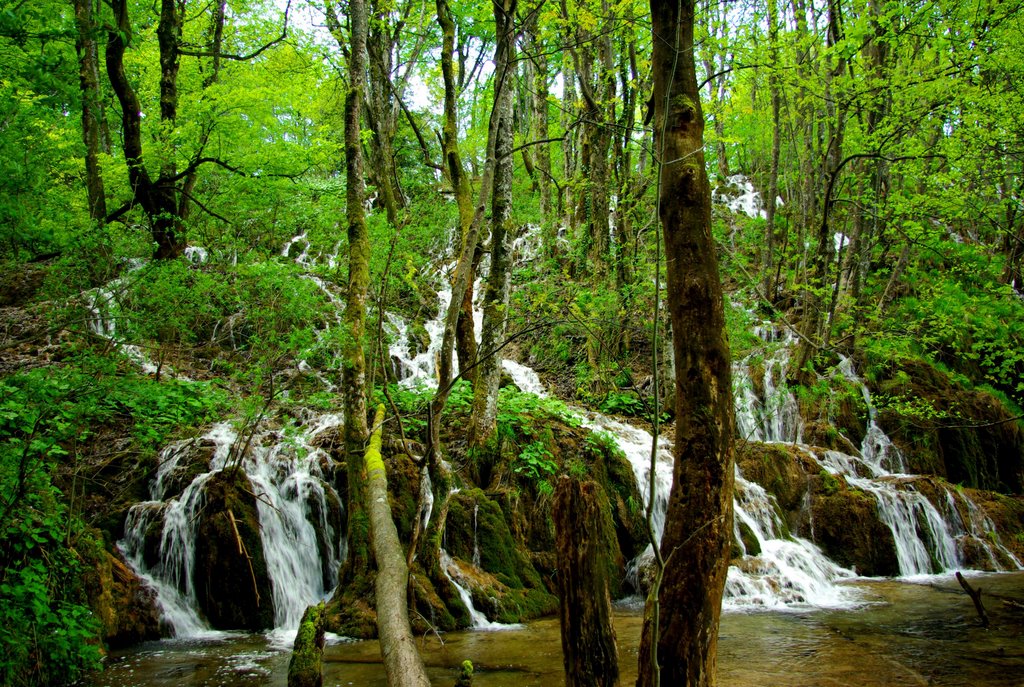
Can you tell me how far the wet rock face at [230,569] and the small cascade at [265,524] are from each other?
97 millimetres

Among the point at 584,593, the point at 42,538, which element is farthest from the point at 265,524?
the point at 584,593

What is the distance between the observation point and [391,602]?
385 centimetres

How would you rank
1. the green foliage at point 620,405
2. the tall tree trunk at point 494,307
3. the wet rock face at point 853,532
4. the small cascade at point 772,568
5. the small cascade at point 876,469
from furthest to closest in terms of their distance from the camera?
1. the green foliage at point 620,405
2. the small cascade at point 876,469
3. the wet rock face at point 853,532
4. the tall tree trunk at point 494,307
5. the small cascade at point 772,568

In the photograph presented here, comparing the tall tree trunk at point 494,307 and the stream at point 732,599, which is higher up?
the tall tree trunk at point 494,307

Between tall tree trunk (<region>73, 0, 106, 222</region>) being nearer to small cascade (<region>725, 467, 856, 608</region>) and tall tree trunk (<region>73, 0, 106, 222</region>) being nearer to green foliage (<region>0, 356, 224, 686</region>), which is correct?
green foliage (<region>0, 356, 224, 686</region>)

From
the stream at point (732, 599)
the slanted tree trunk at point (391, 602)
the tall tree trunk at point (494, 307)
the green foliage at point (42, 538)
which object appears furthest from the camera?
the tall tree trunk at point (494, 307)

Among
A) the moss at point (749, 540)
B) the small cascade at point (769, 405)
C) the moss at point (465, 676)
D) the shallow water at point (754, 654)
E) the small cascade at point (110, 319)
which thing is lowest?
the shallow water at point (754, 654)

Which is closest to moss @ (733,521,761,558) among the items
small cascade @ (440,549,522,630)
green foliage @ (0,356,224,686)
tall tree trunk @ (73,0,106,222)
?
small cascade @ (440,549,522,630)

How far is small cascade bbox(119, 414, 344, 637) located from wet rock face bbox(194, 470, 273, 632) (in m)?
0.10

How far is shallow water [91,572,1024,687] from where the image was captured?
545cm

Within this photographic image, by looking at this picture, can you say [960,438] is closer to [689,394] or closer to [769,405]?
[769,405]

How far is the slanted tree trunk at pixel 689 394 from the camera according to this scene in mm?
2922

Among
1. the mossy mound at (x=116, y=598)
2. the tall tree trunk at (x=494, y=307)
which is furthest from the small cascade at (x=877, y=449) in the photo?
the mossy mound at (x=116, y=598)

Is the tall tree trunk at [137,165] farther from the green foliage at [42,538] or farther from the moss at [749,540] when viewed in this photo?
the moss at [749,540]
